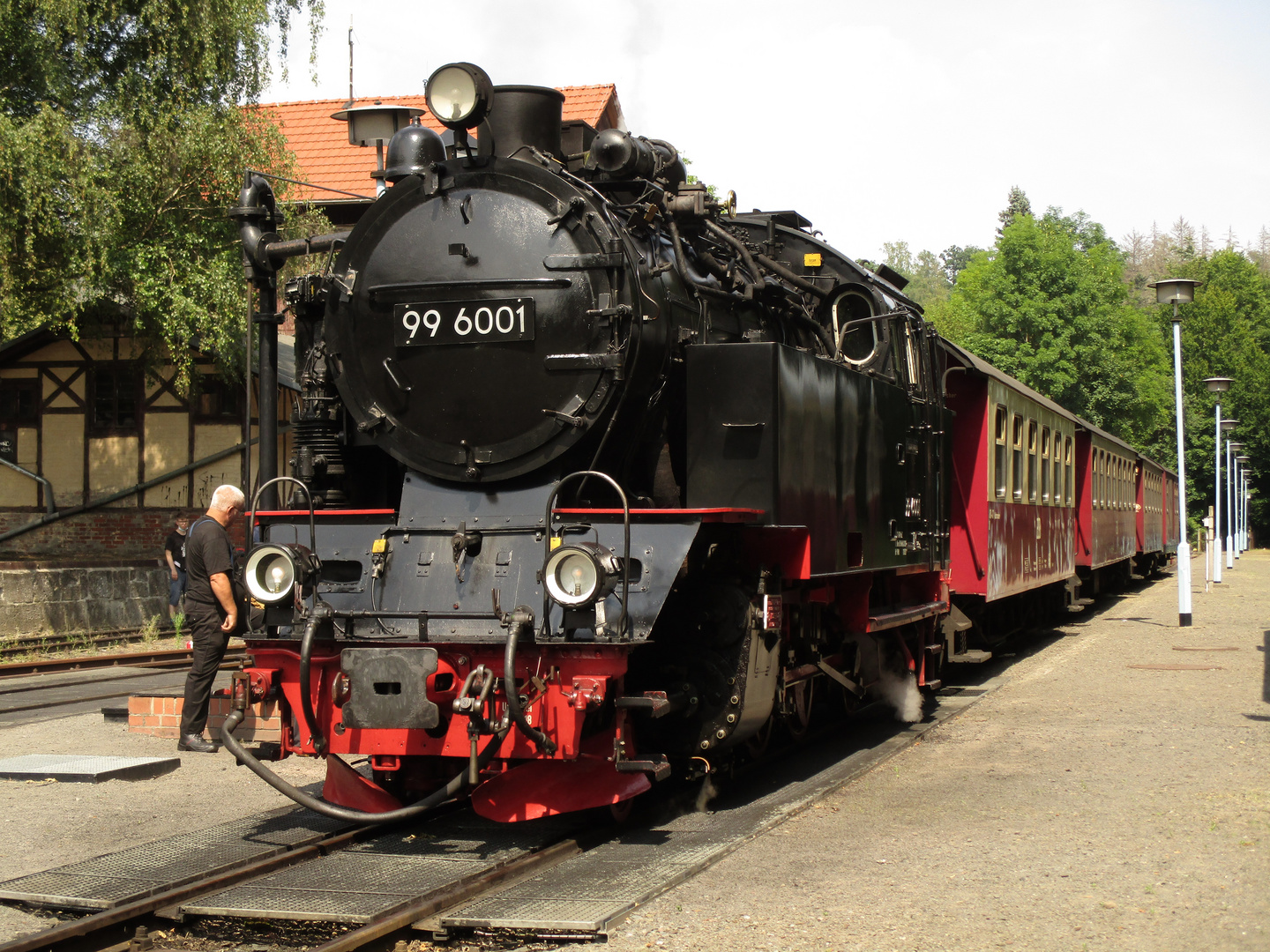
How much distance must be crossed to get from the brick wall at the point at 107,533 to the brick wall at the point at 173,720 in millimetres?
11399

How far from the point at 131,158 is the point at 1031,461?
35.6 feet

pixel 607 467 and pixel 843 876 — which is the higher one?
pixel 607 467

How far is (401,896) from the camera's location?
467cm

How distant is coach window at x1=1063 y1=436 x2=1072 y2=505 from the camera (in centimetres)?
1656

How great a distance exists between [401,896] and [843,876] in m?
1.70

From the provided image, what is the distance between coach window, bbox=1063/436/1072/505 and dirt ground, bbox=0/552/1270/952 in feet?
21.5

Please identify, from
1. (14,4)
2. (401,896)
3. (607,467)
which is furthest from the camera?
(14,4)

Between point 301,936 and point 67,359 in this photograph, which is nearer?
point 301,936

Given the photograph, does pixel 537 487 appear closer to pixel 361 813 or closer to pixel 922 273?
pixel 361 813

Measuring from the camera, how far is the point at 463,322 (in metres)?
5.89

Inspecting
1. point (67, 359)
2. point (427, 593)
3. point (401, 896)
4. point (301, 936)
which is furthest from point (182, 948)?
point (67, 359)

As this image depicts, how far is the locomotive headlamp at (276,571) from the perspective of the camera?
5641mm

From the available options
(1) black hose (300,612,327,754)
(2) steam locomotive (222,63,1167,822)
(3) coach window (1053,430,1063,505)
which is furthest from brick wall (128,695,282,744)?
(3) coach window (1053,430,1063,505)

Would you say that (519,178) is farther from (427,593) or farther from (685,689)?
(685,689)
